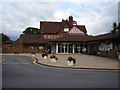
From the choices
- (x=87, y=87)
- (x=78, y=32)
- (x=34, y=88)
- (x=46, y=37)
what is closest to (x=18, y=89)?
(x=34, y=88)

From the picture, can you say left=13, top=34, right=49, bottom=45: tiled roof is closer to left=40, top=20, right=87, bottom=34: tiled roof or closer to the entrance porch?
left=40, top=20, right=87, bottom=34: tiled roof

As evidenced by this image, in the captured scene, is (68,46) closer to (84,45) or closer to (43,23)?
(84,45)

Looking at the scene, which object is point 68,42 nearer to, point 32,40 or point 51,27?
point 32,40

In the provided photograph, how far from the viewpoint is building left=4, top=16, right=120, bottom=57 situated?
2723 centimetres

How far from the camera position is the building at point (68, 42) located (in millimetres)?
27233

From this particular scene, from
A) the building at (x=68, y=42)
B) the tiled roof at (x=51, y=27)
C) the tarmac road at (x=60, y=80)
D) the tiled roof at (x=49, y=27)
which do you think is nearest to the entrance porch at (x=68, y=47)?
the building at (x=68, y=42)

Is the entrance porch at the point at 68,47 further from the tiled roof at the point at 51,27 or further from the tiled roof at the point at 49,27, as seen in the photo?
the tiled roof at the point at 49,27

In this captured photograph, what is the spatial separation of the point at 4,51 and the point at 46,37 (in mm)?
14308

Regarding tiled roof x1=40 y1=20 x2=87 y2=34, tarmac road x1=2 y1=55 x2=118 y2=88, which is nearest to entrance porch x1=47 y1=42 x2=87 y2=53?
tiled roof x1=40 y1=20 x2=87 y2=34

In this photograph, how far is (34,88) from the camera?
6480mm

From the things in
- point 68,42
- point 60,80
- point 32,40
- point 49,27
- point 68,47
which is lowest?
point 60,80

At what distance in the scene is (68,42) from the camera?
36844 mm

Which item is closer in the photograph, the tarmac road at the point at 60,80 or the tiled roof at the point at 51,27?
the tarmac road at the point at 60,80

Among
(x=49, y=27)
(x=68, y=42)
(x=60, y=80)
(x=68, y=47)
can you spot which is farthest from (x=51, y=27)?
(x=60, y=80)
